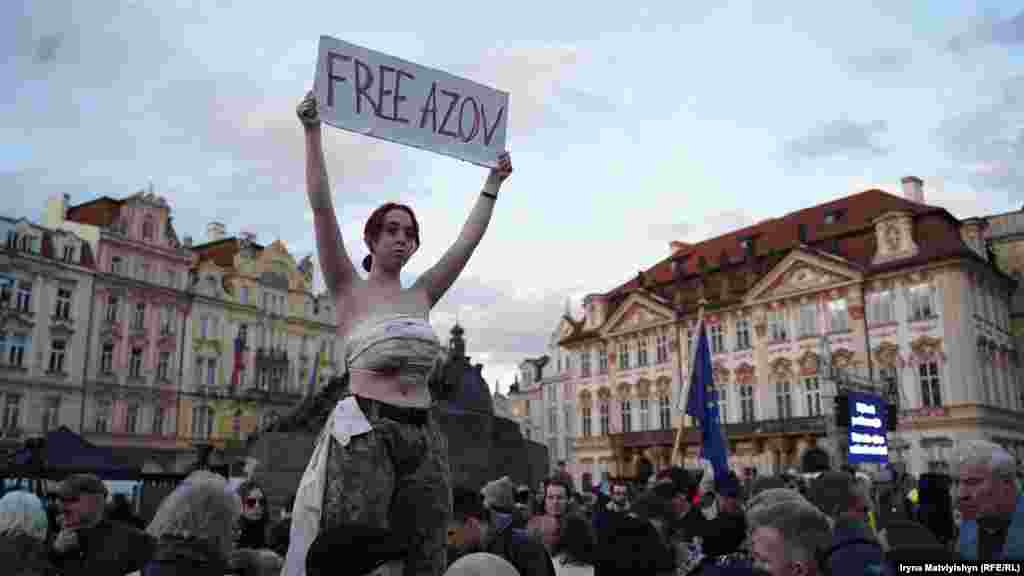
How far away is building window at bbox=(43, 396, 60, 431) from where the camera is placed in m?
38.8

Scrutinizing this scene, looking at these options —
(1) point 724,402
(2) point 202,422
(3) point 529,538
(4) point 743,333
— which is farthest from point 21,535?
(2) point 202,422

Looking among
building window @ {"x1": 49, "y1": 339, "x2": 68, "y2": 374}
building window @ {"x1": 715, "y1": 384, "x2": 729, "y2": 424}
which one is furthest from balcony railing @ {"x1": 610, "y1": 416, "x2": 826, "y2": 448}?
building window @ {"x1": 49, "y1": 339, "x2": 68, "y2": 374}

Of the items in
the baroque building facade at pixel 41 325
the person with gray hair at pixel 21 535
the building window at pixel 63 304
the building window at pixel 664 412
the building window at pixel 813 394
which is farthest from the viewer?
the building window at pixel 664 412

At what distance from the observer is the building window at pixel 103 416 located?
40938mm

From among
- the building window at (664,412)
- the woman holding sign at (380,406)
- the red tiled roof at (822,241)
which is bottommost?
the woman holding sign at (380,406)

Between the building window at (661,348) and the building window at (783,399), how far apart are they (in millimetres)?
7173

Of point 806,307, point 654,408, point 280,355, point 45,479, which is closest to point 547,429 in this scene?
point 654,408

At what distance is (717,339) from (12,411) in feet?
117

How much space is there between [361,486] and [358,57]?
6.67ft

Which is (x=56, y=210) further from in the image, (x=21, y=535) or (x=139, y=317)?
(x=21, y=535)

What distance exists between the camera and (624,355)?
50.2 m

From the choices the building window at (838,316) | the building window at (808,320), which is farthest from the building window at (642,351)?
the building window at (838,316)

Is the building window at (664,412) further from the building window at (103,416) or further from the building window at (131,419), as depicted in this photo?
the building window at (103,416)

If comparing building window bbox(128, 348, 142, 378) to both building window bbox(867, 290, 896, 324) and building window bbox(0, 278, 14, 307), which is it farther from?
building window bbox(867, 290, 896, 324)
